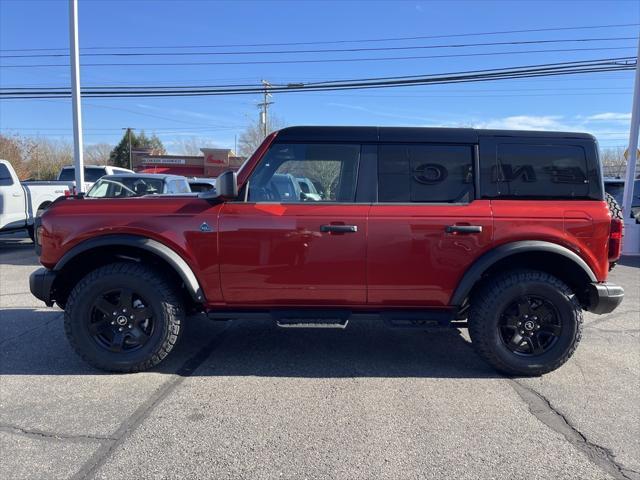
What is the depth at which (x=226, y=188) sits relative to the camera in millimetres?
3779

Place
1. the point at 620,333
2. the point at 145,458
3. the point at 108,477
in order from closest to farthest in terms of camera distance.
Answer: the point at 108,477 < the point at 145,458 < the point at 620,333

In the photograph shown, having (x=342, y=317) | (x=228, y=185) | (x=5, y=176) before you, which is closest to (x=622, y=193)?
(x=342, y=317)

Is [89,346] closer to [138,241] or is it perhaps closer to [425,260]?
[138,241]

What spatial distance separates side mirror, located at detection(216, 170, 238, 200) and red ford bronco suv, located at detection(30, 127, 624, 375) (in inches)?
0.5

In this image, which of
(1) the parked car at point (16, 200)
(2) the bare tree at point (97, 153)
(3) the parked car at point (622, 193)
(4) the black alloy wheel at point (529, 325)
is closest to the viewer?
(4) the black alloy wheel at point (529, 325)

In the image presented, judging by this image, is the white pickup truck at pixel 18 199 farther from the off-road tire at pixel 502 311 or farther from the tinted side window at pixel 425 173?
the off-road tire at pixel 502 311

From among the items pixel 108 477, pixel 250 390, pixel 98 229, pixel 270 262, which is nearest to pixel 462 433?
pixel 250 390

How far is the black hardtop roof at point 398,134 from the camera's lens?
396cm

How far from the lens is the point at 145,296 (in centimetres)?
393

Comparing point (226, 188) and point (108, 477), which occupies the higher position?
point (226, 188)

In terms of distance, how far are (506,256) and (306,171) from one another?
5.82 ft

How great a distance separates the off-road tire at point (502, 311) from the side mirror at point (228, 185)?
2.21 m

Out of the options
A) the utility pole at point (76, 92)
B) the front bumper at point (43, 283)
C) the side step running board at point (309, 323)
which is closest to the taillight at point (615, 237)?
the side step running board at point (309, 323)

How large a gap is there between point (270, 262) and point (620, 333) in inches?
160
